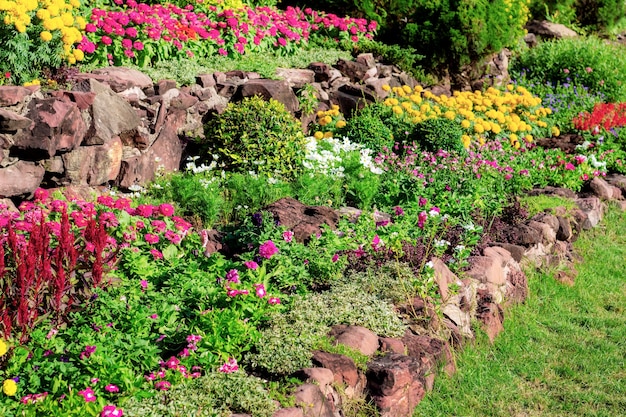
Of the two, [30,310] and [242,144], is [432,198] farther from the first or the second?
[30,310]

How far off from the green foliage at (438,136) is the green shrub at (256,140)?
1.79m

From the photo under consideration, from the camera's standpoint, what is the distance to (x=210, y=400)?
3.62 metres

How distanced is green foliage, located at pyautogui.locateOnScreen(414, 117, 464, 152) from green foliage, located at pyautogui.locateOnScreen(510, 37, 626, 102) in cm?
496

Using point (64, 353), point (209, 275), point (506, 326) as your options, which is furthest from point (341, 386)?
point (506, 326)

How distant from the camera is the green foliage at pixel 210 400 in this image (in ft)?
11.6

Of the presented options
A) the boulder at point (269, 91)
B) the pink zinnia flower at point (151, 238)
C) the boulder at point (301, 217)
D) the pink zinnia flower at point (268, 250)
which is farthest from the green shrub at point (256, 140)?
the pink zinnia flower at point (268, 250)

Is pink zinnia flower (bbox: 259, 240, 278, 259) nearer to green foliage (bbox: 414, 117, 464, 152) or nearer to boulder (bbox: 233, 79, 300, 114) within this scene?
boulder (bbox: 233, 79, 300, 114)

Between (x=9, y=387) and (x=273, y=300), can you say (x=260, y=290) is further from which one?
(x=9, y=387)

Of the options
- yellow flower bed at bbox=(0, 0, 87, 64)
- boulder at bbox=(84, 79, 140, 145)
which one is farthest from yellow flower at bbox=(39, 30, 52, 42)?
boulder at bbox=(84, 79, 140, 145)

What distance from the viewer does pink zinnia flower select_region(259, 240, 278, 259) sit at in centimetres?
490

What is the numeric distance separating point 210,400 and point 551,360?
2.89m

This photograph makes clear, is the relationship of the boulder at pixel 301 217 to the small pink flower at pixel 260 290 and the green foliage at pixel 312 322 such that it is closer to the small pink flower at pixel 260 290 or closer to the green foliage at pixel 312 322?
the green foliage at pixel 312 322

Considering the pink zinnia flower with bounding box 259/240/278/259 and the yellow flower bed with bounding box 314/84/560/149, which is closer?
the pink zinnia flower with bounding box 259/240/278/259

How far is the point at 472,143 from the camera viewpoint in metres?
9.58
